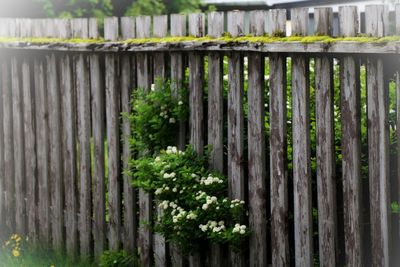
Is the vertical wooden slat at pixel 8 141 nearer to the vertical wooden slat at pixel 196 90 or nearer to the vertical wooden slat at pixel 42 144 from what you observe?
the vertical wooden slat at pixel 42 144

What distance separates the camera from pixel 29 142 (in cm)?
799

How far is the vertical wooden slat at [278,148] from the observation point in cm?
538

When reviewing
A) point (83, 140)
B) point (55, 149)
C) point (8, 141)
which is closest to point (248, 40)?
point (83, 140)

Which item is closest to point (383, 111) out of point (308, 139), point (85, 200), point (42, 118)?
point (308, 139)

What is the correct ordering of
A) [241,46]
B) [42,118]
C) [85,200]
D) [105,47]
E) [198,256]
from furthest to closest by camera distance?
[42,118] < [85,200] < [105,47] < [198,256] < [241,46]

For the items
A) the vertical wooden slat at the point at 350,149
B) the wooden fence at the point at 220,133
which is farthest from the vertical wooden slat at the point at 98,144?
the vertical wooden slat at the point at 350,149

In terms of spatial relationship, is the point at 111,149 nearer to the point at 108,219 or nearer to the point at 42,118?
the point at 108,219

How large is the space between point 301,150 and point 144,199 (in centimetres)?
161

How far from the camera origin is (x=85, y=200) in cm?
728

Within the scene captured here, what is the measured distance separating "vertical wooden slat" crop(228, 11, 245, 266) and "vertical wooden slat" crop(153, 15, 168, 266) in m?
0.71

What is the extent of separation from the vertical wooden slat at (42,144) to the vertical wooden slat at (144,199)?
148cm

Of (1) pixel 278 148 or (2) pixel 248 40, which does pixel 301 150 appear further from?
(2) pixel 248 40

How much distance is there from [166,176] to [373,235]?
1.48 metres

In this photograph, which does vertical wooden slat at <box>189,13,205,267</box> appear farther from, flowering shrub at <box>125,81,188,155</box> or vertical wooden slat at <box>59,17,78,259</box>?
vertical wooden slat at <box>59,17,78,259</box>
